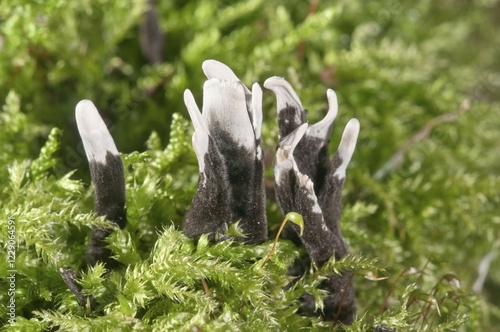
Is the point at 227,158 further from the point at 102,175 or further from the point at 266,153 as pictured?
the point at 266,153

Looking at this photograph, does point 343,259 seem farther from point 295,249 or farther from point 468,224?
point 468,224

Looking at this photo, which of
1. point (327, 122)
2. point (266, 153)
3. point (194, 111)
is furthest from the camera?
→ point (266, 153)

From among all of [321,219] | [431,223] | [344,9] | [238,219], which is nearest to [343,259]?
[321,219]

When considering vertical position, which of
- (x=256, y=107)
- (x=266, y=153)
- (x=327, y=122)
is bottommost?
(x=266, y=153)

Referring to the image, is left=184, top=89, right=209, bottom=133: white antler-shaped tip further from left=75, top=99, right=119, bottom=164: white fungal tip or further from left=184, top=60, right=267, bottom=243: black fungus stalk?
left=75, top=99, right=119, bottom=164: white fungal tip

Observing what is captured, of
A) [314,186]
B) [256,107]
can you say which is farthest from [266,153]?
[256,107]

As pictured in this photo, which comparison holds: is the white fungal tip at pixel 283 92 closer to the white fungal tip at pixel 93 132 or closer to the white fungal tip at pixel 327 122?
the white fungal tip at pixel 327 122
